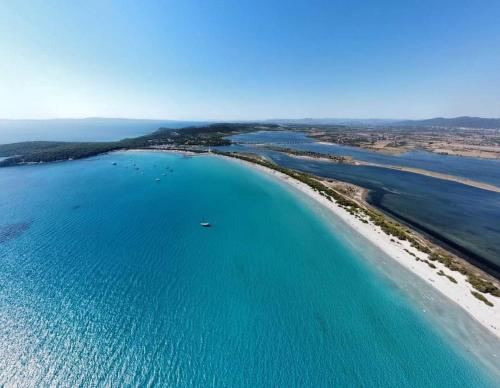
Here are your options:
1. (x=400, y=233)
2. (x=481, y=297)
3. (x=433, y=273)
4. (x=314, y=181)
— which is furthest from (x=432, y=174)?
(x=481, y=297)

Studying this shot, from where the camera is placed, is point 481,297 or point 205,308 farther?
point 481,297

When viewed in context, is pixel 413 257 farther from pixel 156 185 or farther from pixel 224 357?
pixel 156 185

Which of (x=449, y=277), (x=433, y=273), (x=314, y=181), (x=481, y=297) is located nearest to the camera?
(x=481, y=297)

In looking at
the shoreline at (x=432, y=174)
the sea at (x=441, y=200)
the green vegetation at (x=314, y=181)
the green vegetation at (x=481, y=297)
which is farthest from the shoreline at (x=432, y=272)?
the shoreline at (x=432, y=174)

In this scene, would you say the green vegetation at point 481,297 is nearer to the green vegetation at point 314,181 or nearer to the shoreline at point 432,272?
the shoreline at point 432,272

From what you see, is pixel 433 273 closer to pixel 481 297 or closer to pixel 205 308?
pixel 481 297

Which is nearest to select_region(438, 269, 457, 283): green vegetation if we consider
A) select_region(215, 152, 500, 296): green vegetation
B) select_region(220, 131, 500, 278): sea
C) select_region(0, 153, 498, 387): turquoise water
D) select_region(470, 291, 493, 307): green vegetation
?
select_region(215, 152, 500, 296): green vegetation
